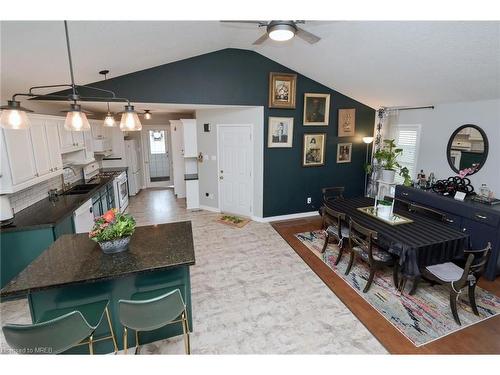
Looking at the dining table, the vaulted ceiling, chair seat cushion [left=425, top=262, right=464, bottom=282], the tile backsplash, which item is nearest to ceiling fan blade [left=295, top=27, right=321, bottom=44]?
the vaulted ceiling

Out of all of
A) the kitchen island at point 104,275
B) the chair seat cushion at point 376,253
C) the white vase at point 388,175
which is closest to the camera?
the kitchen island at point 104,275

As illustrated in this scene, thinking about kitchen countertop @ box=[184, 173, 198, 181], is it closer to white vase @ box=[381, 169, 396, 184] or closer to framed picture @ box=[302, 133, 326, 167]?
framed picture @ box=[302, 133, 326, 167]

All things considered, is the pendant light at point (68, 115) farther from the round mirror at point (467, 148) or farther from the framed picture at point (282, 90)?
the round mirror at point (467, 148)

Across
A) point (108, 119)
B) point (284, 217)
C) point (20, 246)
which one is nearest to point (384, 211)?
point (284, 217)

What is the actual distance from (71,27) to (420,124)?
18.0 ft

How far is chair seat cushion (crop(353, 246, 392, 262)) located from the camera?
121 inches

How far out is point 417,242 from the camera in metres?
2.71

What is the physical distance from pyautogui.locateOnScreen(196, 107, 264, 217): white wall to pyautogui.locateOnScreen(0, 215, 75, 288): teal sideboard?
11.0 feet

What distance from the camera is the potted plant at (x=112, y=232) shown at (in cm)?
211

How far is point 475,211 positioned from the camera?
3383 millimetres

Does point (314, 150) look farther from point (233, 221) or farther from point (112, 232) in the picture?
point (112, 232)

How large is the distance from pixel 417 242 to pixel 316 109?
3370 millimetres

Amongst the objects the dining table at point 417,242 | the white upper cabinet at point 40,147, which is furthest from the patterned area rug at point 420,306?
the white upper cabinet at point 40,147
